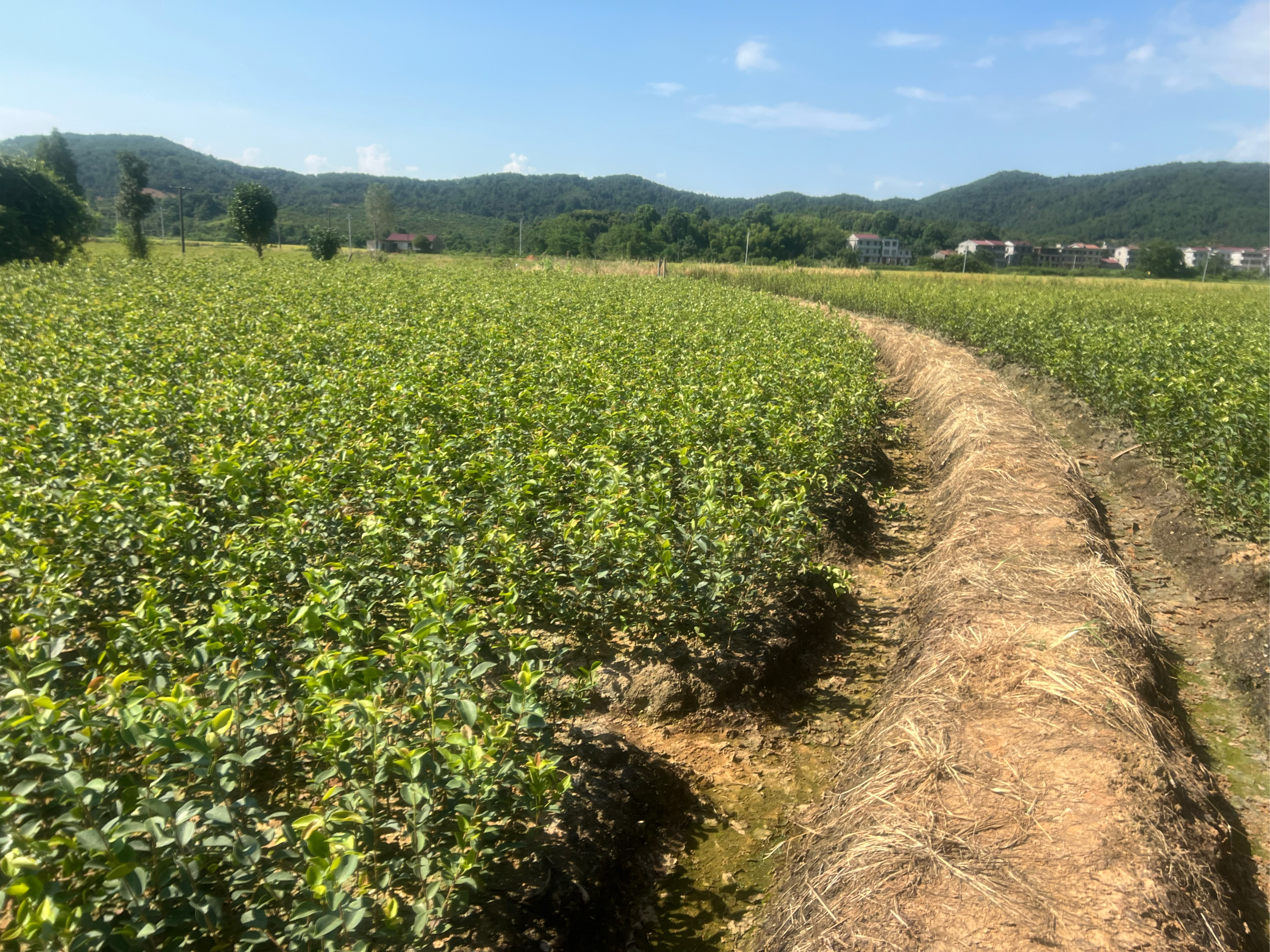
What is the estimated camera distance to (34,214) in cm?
2728

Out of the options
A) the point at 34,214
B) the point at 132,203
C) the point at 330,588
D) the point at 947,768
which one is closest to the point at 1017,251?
the point at 132,203

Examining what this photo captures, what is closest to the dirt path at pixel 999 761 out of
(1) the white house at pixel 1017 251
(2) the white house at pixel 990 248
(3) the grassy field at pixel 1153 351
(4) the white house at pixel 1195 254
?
(3) the grassy field at pixel 1153 351

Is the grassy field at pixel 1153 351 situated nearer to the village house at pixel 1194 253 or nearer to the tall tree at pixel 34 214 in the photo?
the tall tree at pixel 34 214

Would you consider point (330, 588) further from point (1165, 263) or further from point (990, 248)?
point (990, 248)

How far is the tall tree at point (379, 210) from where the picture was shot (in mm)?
55000

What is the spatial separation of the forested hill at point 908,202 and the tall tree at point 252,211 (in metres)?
54.1

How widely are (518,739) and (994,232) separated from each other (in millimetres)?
120563

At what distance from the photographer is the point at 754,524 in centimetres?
435

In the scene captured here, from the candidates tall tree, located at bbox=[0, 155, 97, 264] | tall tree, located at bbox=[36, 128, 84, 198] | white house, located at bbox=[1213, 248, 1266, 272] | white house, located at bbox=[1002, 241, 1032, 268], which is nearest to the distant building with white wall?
white house, located at bbox=[1213, 248, 1266, 272]

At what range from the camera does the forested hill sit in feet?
314

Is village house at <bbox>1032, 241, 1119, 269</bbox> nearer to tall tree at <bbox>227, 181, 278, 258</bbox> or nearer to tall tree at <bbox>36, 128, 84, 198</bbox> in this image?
tall tree at <bbox>227, 181, 278, 258</bbox>

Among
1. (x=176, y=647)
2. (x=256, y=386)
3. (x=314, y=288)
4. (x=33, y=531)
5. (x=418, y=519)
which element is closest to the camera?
(x=176, y=647)

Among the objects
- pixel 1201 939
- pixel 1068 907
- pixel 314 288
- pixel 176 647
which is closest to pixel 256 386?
pixel 176 647

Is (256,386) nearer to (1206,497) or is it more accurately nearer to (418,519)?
(418,519)
